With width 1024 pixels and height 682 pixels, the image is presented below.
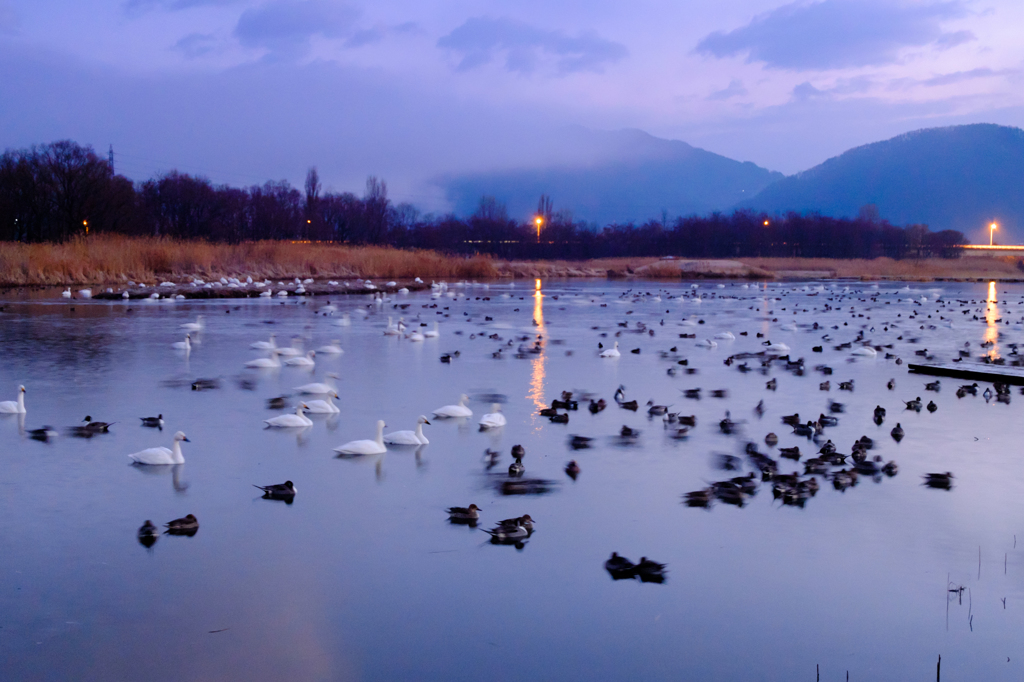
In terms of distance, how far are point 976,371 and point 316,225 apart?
77.9 metres

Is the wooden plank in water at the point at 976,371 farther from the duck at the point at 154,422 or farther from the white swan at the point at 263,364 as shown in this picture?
the duck at the point at 154,422

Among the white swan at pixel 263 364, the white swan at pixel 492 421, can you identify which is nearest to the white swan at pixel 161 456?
the white swan at pixel 492 421

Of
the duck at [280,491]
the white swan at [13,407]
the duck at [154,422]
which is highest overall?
the white swan at [13,407]

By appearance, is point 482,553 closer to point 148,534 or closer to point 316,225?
point 148,534

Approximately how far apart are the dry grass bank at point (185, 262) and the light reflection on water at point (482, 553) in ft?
95.2

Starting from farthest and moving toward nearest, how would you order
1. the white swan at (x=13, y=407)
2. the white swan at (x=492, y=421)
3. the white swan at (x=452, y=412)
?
the white swan at (x=452, y=412)
the white swan at (x=13, y=407)
the white swan at (x=492, y=421)

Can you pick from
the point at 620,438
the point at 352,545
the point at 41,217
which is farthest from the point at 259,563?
the point at 41,217

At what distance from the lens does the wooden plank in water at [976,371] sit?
1426 centimetres

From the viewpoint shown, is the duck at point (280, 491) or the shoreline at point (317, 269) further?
the shoreline at point (317, 269)

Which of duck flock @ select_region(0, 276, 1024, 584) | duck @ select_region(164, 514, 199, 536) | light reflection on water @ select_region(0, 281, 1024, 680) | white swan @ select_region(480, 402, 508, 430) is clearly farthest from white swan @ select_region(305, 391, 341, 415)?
duck @ select_region(164, 514, 199, 536)

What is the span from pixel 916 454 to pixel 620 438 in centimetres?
310

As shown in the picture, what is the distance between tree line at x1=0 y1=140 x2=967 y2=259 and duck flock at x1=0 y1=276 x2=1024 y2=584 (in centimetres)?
3399

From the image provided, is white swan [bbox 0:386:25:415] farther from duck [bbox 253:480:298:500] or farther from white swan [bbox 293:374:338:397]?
duck [bbox 253:480:298:500]

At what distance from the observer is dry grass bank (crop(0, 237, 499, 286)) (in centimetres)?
3900
